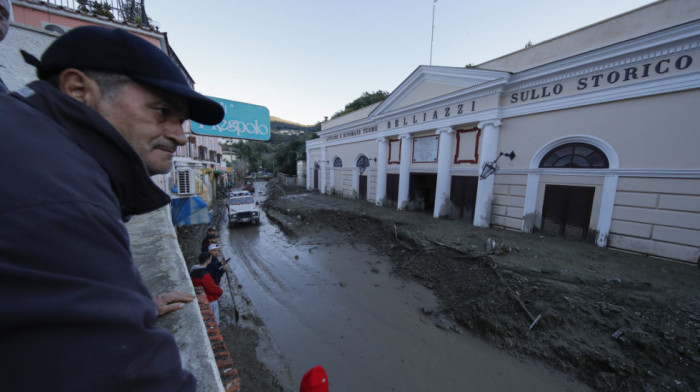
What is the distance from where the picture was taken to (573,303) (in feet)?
15.6

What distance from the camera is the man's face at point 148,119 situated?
0.96 m

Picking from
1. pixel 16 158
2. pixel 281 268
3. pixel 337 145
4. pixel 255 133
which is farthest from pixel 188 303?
pixel 337 145

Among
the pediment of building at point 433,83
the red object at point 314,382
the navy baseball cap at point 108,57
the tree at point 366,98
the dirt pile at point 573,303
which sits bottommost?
the dirt pile at point 573,303

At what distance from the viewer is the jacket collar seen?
0.74 metres

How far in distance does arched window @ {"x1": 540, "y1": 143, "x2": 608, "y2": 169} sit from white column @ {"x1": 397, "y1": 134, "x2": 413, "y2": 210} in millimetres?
6240

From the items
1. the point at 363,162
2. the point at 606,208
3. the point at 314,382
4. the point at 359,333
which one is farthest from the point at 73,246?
the point at 363,162

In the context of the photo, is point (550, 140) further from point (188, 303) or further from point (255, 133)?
point (188, 303)

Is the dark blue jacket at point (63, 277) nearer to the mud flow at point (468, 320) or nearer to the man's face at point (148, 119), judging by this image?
the man's face at point (148, 119)

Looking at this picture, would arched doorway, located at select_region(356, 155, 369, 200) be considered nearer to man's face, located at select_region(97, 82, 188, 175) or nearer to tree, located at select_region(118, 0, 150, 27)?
tree, located at select_region(118, 0, 150, 27)

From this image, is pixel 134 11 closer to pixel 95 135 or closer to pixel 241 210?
pixel 241 210

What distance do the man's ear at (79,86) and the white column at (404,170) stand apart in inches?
536

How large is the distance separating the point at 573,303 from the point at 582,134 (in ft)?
19.8

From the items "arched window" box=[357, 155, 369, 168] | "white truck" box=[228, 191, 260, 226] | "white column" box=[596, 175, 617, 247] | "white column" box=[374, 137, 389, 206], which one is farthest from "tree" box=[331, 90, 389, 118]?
"white column" box=[596, 175, 617, 247]

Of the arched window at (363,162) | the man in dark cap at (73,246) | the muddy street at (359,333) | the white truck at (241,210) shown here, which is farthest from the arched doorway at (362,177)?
the man in dark cap at (73,246)
